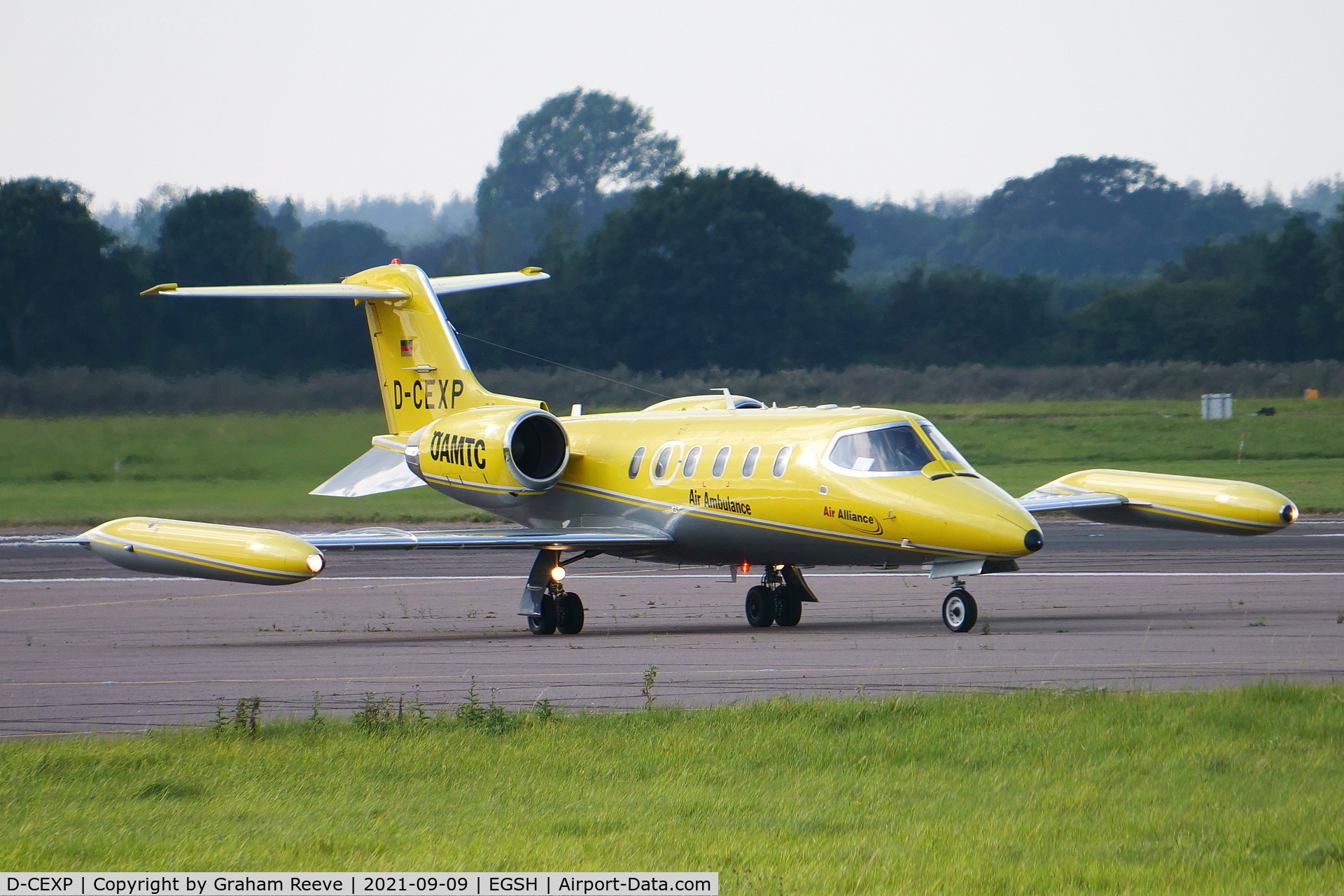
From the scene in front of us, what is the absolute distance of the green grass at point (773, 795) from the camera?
7910 millimetres

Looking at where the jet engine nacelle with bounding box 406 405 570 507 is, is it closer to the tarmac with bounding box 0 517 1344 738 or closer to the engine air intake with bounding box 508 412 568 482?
the engine air intake with bounding box 508 412 568 482

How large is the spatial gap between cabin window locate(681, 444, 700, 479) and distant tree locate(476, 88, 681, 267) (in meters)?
90.2

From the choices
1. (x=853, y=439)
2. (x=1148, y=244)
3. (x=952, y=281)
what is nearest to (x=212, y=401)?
(x=853, y=439)

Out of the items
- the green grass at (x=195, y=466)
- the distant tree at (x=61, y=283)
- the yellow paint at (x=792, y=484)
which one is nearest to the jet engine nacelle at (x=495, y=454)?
the yellow paint at (x=792, y=484)

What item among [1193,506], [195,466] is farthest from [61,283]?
[1193,506]

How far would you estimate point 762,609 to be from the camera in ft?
70.2

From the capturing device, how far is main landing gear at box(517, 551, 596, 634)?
21.1 meters

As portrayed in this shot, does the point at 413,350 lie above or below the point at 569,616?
above

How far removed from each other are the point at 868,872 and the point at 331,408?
120ft

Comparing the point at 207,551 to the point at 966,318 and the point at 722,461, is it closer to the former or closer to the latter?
the point at 722,461

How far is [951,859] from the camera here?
7902 millimetres

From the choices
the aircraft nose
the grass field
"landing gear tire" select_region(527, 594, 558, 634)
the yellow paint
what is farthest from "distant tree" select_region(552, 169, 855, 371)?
the aircraft nose

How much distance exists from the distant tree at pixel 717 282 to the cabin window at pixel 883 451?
43279mm

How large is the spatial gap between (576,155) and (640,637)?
9941 centimetres
